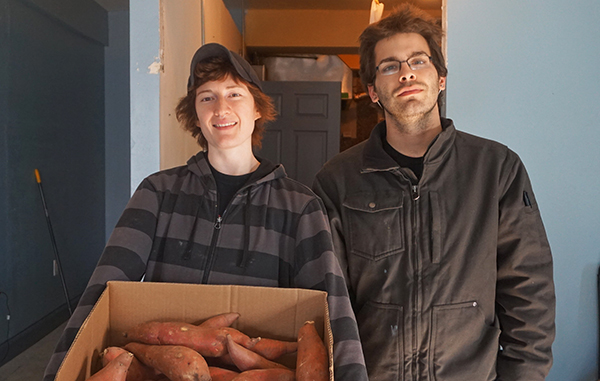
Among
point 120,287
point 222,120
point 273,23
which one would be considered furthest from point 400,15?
point 273,23

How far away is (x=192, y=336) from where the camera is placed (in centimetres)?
85

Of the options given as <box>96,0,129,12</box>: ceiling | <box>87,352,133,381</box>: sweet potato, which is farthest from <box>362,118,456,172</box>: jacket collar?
<box>96,0,129,12</box>: ceiling

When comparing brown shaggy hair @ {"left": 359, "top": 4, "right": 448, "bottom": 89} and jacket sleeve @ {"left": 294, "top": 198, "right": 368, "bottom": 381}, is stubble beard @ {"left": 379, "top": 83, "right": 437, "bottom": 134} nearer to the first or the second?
brown shaggy hair @ {"left": 359, "top": 4, "right": 448, "bottom": 89}

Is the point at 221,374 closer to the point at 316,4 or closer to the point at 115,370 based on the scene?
the point at 115,370

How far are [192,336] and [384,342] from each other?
623 millimetres

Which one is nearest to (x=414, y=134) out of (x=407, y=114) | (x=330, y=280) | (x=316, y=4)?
(x=407, y=114)

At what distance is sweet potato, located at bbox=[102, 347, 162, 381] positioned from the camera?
80 cm

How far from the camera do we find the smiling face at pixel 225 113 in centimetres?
122

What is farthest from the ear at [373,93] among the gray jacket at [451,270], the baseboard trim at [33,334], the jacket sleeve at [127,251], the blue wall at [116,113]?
the blue wall at [116,113]

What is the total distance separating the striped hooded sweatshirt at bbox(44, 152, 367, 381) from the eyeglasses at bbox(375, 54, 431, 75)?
49cm

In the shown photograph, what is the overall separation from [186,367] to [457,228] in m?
0.84

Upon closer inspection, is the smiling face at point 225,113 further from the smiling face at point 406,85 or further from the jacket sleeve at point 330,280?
the smiling face at point 406,85

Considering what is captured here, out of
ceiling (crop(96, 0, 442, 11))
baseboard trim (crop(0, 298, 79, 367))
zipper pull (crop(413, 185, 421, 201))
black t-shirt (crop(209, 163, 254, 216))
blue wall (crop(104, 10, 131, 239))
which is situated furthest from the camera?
blue wall (crop(104, 10, 131, 239))

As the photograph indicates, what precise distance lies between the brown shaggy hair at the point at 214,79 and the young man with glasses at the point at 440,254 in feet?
1.09
